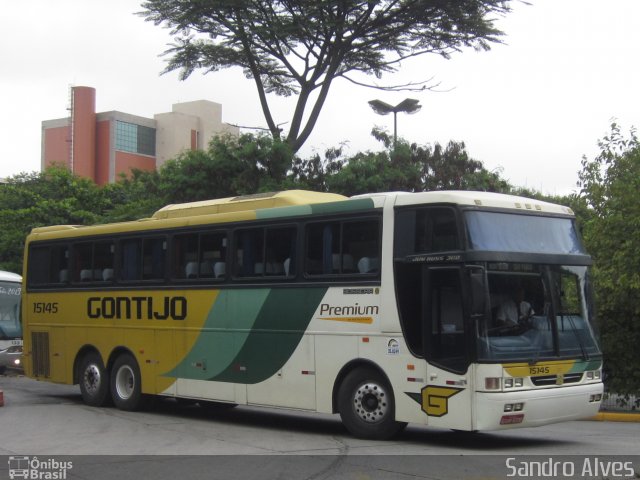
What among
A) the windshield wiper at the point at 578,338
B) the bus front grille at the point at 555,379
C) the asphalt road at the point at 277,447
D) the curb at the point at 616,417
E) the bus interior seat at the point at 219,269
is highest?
the bus interior seat at the point at 219,269

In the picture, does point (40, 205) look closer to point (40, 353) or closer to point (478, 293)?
point (40, 353)

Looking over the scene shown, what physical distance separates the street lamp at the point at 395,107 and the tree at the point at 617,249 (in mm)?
15400

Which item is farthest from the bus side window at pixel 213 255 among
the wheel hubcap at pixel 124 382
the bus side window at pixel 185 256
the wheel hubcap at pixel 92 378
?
the wheel hubcap at pixel 92 378

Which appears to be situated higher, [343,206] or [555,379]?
[343,206]

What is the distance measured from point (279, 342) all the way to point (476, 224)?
3852mm

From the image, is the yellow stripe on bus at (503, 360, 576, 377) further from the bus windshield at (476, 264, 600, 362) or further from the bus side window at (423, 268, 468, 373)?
the bus side window at (423, 268, 468, 373)

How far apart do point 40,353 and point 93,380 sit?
2.02 m

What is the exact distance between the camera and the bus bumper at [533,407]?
11.4 metres

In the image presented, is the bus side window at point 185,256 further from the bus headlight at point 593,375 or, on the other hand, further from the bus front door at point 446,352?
the bus headlight at point 593,375

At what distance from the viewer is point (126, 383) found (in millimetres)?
17359

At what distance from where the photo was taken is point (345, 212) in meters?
13.2

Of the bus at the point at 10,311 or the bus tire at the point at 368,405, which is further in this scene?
the bus at the point at 10,311

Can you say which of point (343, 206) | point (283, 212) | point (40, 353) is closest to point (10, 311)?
point (40, 353)
